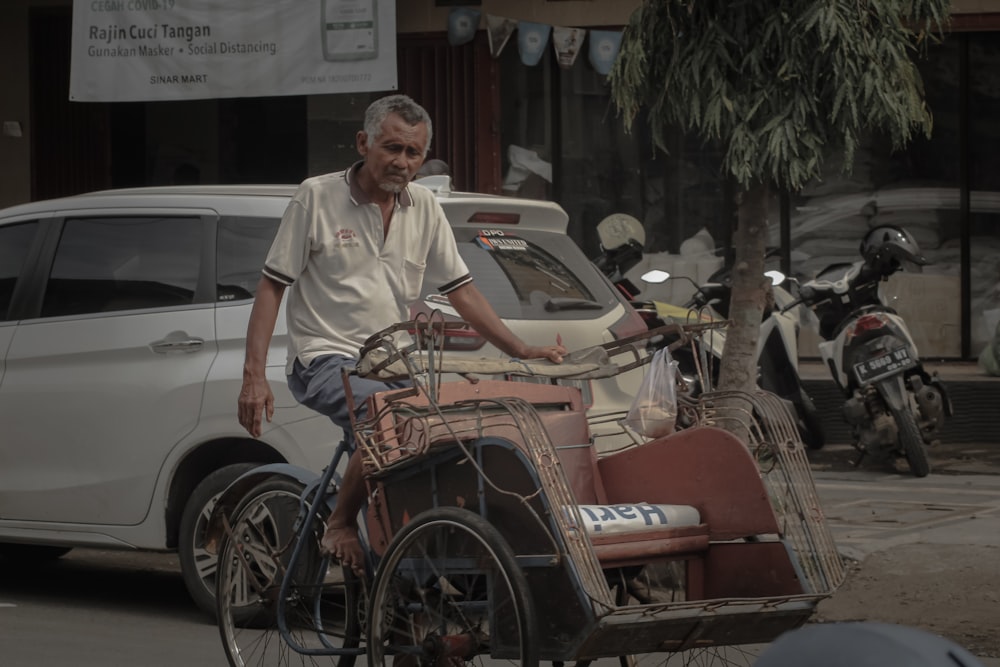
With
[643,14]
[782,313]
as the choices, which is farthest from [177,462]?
[782,313]

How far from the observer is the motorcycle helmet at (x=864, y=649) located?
1831 millimetres

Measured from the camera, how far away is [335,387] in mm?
4812

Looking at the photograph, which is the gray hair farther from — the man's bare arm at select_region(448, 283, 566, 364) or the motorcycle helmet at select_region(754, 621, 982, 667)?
the motorcycle helmet at select_region(754, 621, 982, 667)

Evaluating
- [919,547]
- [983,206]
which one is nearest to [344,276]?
[919,547]

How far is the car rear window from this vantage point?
263 inches

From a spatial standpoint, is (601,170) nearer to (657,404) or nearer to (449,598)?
(657,404)

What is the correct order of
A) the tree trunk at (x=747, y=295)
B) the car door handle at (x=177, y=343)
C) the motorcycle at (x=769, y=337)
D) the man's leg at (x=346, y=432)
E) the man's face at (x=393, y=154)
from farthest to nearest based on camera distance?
the motorcycle at (x=769, y=337), the tree trunk at (x=747, y=295), the car door handle at (x=177, y=343), the man's face at (x=393, y=154), the man's leg at (x=346, y=432)

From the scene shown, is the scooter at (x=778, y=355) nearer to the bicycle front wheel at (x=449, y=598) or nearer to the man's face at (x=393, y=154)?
the man's face at (x=393, y=154)

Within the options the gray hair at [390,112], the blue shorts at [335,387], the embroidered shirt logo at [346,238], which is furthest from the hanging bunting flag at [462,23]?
the blue shorts at [335,387]

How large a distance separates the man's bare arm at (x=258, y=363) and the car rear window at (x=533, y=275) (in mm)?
1826

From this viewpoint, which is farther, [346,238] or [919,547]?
[919,547]

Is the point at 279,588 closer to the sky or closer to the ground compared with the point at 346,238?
closer to the ground

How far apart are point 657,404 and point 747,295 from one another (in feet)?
9.49

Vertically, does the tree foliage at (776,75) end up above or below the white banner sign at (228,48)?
below
